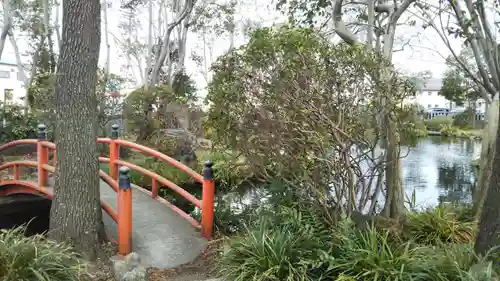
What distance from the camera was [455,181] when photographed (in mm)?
15148

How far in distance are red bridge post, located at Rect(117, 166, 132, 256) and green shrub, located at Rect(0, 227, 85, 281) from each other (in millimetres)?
898

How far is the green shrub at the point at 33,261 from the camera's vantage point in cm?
387

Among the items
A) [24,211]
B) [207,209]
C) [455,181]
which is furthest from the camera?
[455,181]

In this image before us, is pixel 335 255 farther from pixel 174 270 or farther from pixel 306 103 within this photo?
pixel 174 270

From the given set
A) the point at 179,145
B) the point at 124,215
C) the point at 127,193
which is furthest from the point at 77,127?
the point at 179,145

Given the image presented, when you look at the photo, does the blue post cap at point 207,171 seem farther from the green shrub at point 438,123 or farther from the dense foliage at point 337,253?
the green shrub at point 438,123

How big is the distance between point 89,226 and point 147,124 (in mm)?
8486

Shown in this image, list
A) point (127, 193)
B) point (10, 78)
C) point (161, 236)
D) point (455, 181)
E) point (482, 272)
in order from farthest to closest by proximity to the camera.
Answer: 1. point (10, 78)
2. point (455, 181)
3. point (161, 236)
4. point (127, 193)
5. point (482, 272)

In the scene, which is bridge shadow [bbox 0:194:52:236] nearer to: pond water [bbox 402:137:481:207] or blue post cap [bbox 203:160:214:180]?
blue post cap [bbox 203:160:214:180]

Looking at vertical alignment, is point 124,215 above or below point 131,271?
above

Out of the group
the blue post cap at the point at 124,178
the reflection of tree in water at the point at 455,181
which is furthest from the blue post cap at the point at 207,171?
the reflection of tree in water at the point at 455,181

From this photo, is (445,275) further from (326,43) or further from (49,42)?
(49,42)

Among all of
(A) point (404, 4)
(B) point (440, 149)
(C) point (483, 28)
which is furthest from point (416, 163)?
(A) point (404, 4)

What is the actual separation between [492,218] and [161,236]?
379 centimetres
